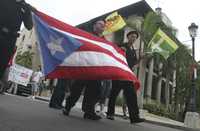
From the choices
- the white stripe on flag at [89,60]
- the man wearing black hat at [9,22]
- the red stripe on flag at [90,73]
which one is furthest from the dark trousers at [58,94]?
the man wearing black hat at [9,22]

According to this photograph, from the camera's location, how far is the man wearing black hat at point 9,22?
582 cm

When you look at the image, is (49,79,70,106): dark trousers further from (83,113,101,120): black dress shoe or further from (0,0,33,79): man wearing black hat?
(0,0,33,79): man wearing black hat

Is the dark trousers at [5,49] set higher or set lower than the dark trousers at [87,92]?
higher

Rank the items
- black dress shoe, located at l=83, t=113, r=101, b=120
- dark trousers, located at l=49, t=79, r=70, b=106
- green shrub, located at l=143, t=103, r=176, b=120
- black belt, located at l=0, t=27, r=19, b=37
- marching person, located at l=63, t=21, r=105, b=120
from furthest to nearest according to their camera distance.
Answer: green shrub, located at l=143, t=103, r=176, b=120
dark trousers, located at l=49, t=79, r=70, b=106
marching person, located at l=63, t=21, r=105, b=120
black dress shoe, located at l=83, t=113, r=101, b=120
black belt, located at l=0, t=27, r=19, b=37

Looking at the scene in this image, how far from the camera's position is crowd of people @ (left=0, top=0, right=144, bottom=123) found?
5.86m

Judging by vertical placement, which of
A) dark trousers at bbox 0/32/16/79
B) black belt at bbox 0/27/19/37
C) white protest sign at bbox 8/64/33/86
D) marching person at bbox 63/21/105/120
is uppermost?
white protest sign at bbox 8/64/33/86

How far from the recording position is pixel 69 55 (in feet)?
21.4

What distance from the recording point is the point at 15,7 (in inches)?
233

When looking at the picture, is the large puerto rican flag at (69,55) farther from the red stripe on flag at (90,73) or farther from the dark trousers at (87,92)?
the dark trousers at (87,92)

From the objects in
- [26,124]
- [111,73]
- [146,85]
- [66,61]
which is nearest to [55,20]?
[66,61]

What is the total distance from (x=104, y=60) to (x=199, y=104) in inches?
1356

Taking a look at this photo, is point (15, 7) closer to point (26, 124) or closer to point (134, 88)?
point (26, 124)

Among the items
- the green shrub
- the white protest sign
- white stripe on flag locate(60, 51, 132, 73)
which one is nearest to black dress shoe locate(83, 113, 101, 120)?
white stripe on flag locate(60, 51, 132, 73)

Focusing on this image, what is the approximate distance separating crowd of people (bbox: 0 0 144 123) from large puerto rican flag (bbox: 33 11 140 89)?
1.57 feet
